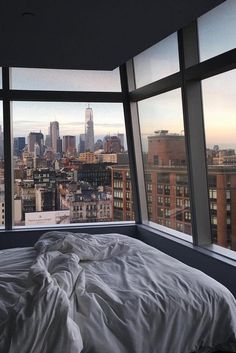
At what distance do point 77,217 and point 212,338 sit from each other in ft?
11.3

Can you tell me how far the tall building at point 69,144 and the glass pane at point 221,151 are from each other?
2.08 metres

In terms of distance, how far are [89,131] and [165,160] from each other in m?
1.25

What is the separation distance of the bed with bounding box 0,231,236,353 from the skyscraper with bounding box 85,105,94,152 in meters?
2.74

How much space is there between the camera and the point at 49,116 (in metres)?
5.04

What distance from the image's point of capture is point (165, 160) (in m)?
4.67

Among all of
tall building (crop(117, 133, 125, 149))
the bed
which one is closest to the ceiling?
tall building (crop(117, 133, 125, 149))

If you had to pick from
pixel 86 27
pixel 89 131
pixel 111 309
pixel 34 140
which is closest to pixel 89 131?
pixel 89 131

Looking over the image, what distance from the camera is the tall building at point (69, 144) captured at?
5.12 metres

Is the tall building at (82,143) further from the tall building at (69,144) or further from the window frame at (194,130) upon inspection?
the window frame at (194,130)

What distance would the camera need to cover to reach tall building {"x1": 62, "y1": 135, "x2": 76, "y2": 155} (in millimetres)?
5125

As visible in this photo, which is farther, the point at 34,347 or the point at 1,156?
the point at 1,156

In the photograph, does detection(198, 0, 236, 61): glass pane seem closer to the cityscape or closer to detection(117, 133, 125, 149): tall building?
the cityscape

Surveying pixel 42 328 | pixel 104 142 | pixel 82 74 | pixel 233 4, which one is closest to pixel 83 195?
pixel 104 142

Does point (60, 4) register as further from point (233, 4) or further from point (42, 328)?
point (42, 328)
